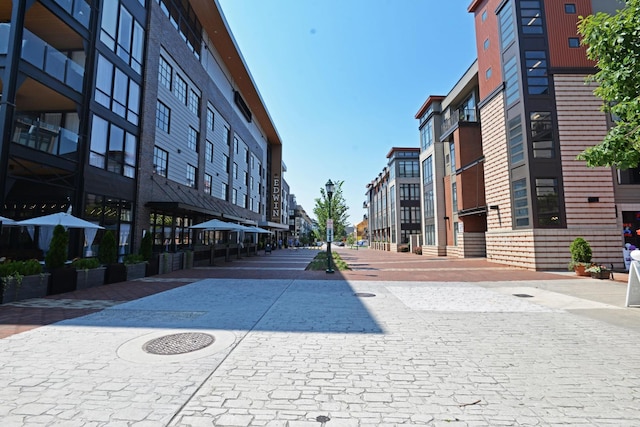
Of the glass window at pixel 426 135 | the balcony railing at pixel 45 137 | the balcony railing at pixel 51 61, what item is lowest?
the balcony railing at pixel 45 137

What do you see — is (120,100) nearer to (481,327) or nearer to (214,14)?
(214,14)

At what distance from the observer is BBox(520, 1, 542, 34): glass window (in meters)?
18.2

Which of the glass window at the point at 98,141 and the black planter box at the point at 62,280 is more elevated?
the glass window at the point at 98,141

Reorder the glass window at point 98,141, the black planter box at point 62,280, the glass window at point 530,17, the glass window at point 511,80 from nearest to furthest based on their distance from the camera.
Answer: the black planter box at point 62,280 → the glass window at point 98,141 → the glass window at point 530,17 → the glass window at point 511,80

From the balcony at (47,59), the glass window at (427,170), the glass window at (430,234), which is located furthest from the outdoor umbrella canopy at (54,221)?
the glass window at (427,170)

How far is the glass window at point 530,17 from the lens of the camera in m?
18.2

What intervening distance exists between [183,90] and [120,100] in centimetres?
724

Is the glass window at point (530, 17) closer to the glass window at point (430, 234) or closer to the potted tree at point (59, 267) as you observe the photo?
the glass window at point (430, 234)

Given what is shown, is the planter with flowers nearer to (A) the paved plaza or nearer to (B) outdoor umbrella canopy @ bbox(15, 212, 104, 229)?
(A) the paved plaza

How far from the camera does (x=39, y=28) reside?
13219 mm

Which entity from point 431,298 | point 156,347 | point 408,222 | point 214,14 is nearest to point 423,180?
point 408,222

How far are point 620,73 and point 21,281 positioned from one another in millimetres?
15951

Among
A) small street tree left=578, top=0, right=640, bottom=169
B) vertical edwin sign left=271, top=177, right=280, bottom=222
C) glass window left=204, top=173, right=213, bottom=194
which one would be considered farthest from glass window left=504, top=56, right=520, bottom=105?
vertical edwin sign left=271, top=177, right=280, bottom=222

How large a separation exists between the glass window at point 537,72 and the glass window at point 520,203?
5.18 metres
